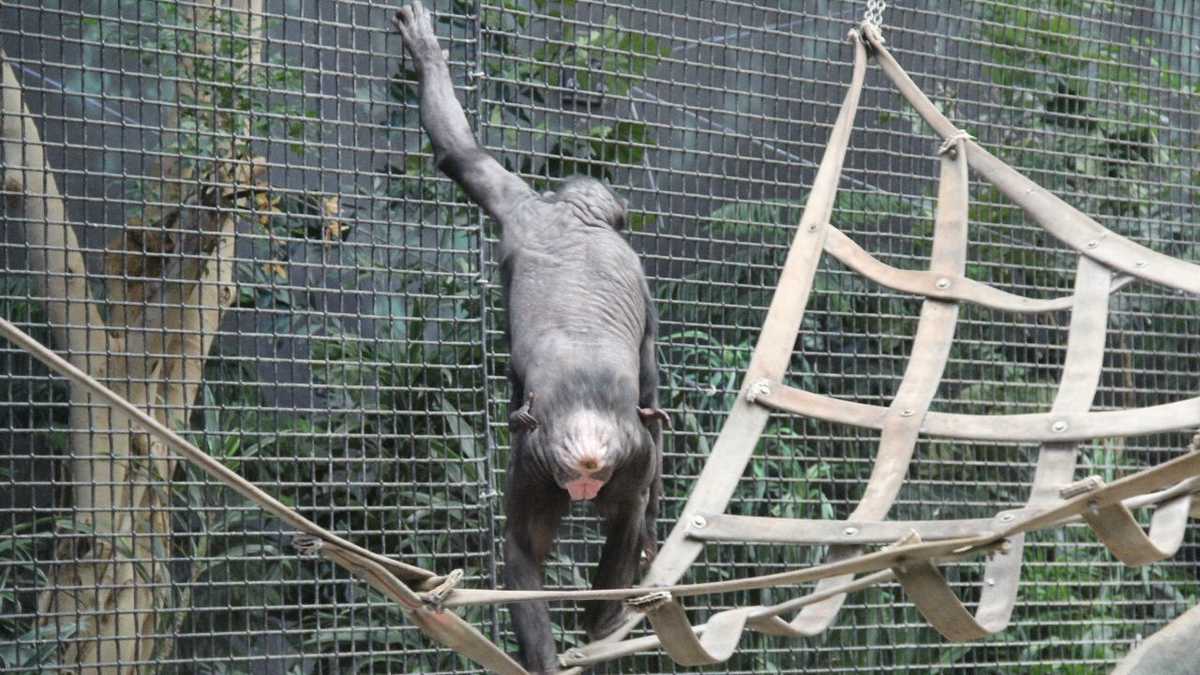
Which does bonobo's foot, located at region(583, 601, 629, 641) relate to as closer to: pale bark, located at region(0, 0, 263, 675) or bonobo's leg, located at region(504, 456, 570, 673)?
bonobo's leg, located at region(504, 456, 570, 673)

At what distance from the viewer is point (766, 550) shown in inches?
204

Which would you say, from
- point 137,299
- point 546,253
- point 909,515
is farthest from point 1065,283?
point 137,299

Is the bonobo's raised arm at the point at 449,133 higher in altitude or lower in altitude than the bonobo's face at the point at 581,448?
higher

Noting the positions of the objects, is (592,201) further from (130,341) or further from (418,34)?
(130,341)

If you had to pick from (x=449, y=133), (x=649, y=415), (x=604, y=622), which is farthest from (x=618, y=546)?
(x=449, y=133)

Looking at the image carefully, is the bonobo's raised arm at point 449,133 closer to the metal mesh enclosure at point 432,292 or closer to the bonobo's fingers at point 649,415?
the metal mesh enclosure at point 432,292

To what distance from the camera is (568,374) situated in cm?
308

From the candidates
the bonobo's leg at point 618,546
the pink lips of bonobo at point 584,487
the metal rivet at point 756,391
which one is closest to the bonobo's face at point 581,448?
the pink lips of bonobo at point 584,487

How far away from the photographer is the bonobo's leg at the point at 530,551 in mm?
3219

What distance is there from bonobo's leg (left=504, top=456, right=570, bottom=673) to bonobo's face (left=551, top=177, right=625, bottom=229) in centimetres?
63

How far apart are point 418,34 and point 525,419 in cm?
131

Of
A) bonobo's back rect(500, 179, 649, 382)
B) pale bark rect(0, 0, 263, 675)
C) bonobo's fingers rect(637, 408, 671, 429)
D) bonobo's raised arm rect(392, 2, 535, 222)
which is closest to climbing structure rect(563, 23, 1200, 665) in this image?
bonobo's fingers rect(637, 408, 671, 429)

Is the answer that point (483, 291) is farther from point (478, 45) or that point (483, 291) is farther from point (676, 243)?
point (676, 243)

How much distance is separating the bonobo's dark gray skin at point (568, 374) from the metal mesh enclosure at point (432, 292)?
67cm
